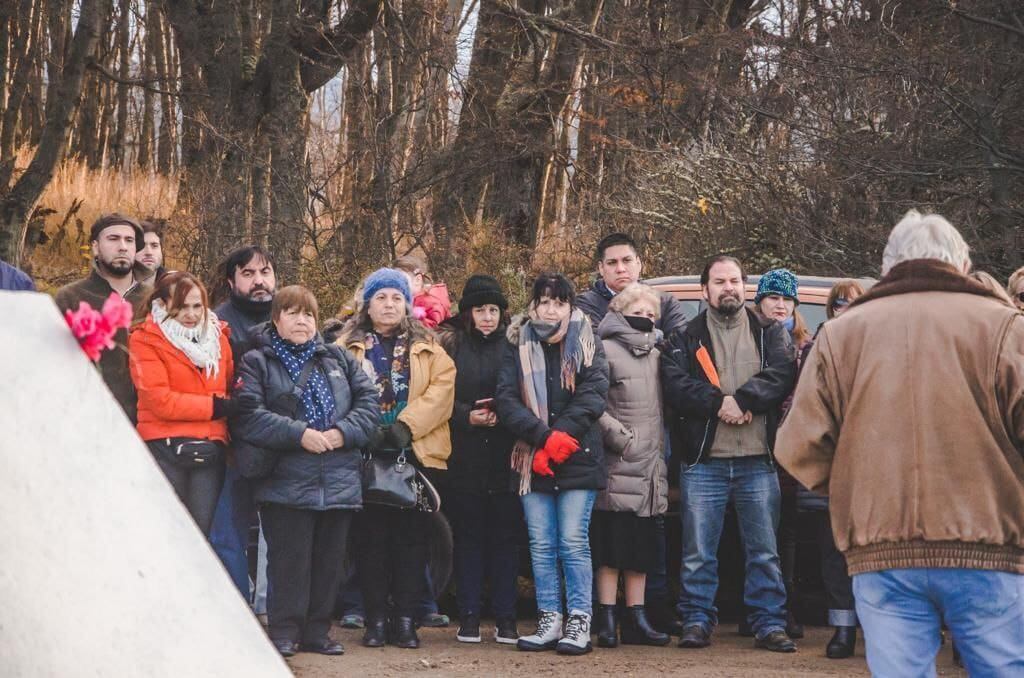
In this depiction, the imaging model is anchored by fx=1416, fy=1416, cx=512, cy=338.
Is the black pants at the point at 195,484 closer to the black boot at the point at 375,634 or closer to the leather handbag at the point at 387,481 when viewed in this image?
the leather handbag at the point at 387,481

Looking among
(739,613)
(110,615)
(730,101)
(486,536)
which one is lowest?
(739,613)

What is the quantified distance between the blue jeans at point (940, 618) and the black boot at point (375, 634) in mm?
3773

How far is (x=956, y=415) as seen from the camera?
429 cm

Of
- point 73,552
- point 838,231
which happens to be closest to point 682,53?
point 838,231

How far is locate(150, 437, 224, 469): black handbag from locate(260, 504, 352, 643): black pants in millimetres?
394

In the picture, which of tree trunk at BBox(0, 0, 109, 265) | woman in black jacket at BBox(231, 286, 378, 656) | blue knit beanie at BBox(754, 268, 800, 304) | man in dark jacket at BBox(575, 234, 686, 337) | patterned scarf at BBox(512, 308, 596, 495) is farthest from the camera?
tree trunk at BBox(0, 0, 109, 265)

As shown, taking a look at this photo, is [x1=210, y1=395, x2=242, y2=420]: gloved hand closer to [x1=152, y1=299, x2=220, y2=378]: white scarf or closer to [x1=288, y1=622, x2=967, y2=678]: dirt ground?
[x1=152, y1=299, x2=220, y2=378]: white scarf

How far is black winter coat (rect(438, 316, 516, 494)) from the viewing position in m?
7.87

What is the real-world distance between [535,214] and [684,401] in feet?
40.6

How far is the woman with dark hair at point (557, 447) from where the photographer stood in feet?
24.9

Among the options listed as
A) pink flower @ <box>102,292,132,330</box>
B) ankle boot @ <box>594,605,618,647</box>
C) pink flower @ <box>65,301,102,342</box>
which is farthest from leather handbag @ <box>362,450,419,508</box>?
pink flower @ <box>65,301,102,342</box>

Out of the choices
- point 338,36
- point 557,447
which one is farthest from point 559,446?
point 338,36

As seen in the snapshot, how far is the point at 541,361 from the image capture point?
775 centimetres

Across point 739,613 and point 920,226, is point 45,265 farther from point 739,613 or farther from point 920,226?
point 920,226
